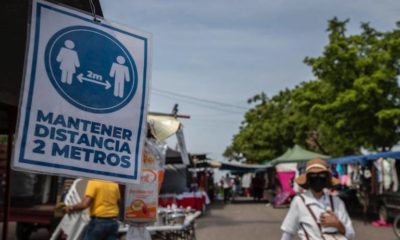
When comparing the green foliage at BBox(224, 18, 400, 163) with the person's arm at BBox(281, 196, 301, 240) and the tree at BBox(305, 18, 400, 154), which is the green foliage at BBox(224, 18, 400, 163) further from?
the person's arm at BBox(281, 196, 301, 240)

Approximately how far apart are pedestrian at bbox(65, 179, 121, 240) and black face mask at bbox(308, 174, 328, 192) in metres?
3.17

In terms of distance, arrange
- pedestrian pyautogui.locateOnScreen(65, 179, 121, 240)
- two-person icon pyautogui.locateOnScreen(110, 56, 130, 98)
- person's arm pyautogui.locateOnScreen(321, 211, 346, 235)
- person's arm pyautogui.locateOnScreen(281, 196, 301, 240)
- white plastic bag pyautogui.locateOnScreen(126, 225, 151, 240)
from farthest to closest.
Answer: pedestrian pyautogui.locateOnScreen(65, 179, 121, 240) < white plastic bag pyautogui.locateOnScreen(126, 225, 151, 240) < person's arm pyautogui.locateOnScreen(281, 196, 301, 240) < person's arm pyautogui.locateOnScreen(321, 211, 346, 235) < two-person icon pyautogui.locateOnScreen(110, 56, 130, 98)

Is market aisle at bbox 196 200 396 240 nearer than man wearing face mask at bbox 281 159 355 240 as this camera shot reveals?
No

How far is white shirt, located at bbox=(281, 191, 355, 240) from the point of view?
391 cm

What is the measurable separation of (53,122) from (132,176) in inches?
21.3

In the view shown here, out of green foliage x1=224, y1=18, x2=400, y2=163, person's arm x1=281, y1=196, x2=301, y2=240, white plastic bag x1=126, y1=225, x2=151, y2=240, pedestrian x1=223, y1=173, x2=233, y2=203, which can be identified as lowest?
white plastic bag x1=126, y1=225, x2=151, y2=240

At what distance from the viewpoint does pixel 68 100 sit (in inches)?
100

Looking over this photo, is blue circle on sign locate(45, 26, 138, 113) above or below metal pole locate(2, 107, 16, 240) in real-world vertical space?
above

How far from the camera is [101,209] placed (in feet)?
21.1

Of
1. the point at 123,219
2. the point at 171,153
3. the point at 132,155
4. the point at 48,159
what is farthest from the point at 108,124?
the point at 171,153

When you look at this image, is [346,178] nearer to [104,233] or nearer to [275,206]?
[275,206]

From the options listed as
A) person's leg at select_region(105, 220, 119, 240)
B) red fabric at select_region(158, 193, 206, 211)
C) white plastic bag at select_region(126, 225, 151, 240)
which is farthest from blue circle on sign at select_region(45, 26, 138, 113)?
red fabric at select_region(158, 193, 206, 211)

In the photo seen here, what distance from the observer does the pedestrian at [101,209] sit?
6.40 m

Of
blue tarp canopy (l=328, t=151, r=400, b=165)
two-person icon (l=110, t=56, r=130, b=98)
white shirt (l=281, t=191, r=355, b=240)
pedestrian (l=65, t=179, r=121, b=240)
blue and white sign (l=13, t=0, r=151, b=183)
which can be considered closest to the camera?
blue and white sign (l=13, t=0, r=151, b=183)
